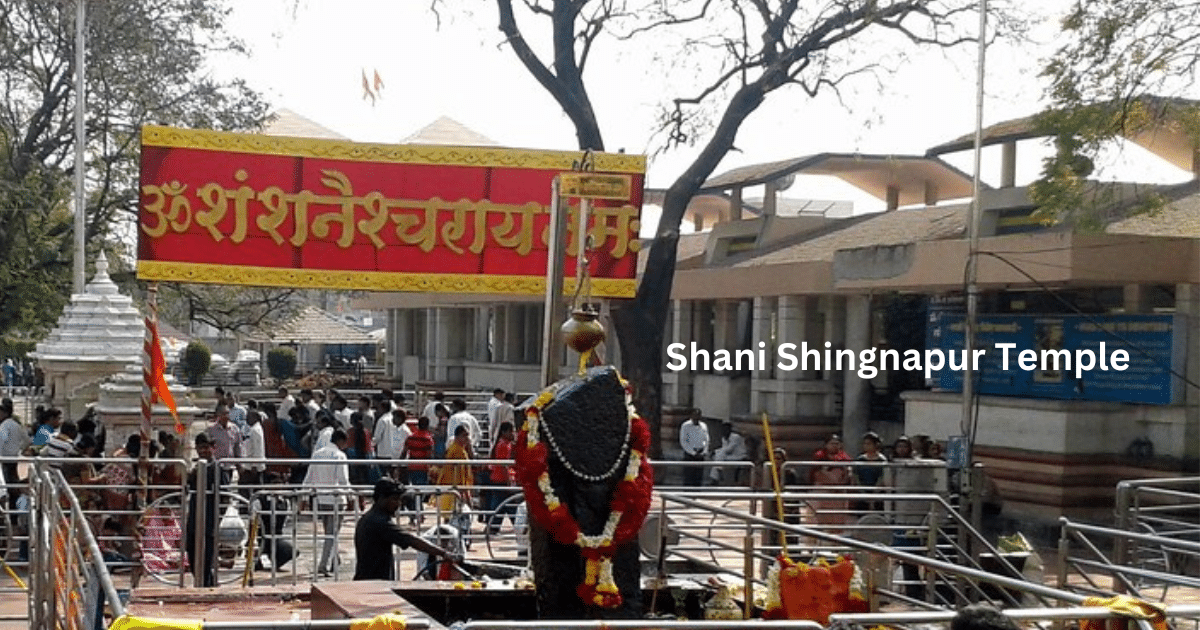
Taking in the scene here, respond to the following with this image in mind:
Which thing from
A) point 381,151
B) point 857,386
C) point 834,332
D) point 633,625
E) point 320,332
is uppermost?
point 381,151

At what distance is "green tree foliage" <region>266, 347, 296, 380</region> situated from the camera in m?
57.8

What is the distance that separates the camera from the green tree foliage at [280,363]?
57.8 meters

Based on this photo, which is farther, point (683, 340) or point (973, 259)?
point (683, 340)

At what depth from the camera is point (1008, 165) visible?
69.4 feet

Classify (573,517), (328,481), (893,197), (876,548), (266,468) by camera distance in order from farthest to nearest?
1. (893,197)
2. (266,468)
3. (328,481)
4. (573,517)
5. (876,548)

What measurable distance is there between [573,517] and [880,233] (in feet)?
59.1

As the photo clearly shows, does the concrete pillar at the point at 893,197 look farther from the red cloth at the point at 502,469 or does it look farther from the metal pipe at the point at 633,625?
the metal pipe at the point at 633,625

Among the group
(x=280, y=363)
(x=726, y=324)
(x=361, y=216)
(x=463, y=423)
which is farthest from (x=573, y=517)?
(x=280, y=363)

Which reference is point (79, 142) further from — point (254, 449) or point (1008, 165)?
point (1008, 165)

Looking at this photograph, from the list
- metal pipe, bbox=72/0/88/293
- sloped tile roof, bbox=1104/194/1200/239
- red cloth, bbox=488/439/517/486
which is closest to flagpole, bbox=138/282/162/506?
red cloth, bbox=488/439/517/486

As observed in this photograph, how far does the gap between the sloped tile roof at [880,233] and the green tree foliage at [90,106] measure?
30.4 feet

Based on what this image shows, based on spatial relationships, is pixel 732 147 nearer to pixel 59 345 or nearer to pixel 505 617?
pixel 59 345

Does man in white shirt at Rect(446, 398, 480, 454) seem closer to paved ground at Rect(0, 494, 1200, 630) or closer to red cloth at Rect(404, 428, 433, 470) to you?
red cloth at Rect(404, 428, 433, 470)

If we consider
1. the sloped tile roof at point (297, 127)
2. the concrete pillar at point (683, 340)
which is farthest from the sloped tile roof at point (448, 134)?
the concrete pillar at point (683, 340)
